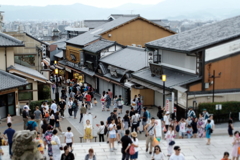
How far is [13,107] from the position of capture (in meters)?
29.8

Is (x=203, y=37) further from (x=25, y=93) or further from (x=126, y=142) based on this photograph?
(x=126, y=142)

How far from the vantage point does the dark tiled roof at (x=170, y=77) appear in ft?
87.4

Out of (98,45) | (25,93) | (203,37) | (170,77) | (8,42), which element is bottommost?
(25,93)

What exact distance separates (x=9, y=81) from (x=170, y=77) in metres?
12.3

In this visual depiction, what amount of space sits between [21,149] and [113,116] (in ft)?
27.1

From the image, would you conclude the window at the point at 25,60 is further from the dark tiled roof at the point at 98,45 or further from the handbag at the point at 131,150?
the handbag at the point at 131,150

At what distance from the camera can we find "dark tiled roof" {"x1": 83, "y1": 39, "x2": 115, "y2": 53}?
44.7 metres

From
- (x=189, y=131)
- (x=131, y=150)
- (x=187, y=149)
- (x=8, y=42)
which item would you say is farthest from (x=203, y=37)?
(x=131, y=150)

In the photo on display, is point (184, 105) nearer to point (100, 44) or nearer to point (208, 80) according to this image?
point (208, 80)

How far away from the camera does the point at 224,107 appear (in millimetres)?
25250

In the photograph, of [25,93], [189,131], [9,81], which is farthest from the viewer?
[25,93]

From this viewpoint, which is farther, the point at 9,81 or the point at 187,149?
the point at 9,81

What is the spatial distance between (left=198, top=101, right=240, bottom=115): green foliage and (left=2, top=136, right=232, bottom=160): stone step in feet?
14.5

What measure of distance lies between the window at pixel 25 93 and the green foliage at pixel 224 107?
15.1 metres
